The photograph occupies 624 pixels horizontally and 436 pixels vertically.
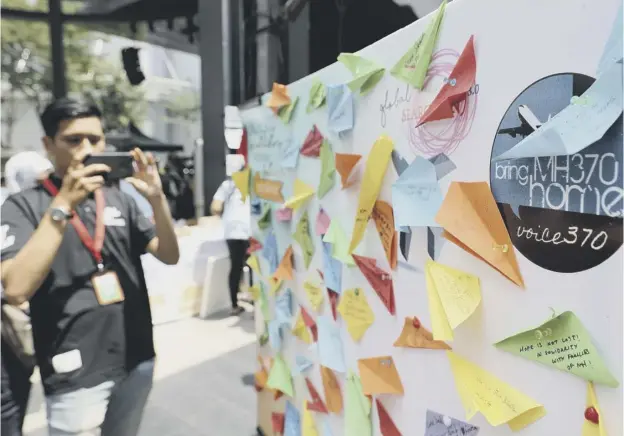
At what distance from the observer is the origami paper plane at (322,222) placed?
4.56 feet

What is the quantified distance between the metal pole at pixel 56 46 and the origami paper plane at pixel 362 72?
857 cm

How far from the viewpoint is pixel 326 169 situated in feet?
4.46

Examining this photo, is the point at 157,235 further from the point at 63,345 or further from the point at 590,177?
the point at 590,177

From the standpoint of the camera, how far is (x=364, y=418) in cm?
125

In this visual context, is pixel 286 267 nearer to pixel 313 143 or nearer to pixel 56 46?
pixel 313 143

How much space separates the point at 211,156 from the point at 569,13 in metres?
6.55

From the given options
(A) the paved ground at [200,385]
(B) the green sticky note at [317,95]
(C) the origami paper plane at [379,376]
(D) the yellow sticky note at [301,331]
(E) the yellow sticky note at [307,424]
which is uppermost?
(B) the green sticky note at [317,95]

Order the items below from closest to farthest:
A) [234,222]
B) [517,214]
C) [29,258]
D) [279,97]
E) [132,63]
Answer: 1. [517,214]
2. [29,258]
3. [279,97]
4. [234,222]
5. [132,63]

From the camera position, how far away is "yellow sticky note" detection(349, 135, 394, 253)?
1080mm

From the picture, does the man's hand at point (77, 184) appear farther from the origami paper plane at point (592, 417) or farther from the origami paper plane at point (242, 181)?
the origami paper plane at point (592, 417)

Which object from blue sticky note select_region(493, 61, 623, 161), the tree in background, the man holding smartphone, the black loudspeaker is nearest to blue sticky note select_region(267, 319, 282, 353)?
the man holding smartphone

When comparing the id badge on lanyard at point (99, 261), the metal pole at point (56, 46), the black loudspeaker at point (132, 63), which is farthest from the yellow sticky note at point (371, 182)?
the metal pole at point (56, 46)

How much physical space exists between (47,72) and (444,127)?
13554mm

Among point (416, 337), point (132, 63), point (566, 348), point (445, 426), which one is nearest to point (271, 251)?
point (416, 337)
